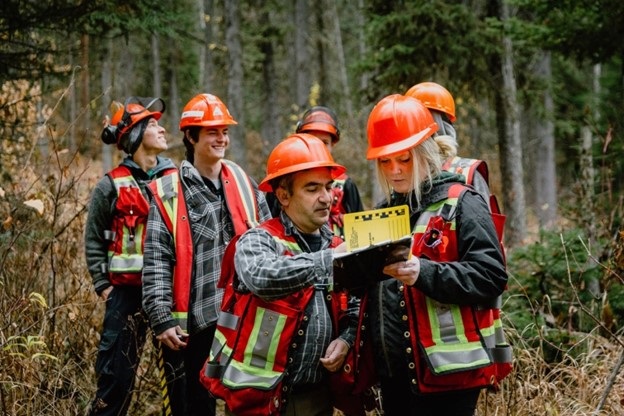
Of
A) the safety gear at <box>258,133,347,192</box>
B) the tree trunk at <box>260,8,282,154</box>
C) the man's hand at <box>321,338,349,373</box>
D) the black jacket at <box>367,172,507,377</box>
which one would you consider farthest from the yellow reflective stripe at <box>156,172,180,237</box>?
the tree trunk at <box>260,8,282,154</box>

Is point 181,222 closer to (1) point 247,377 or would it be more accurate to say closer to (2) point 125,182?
(2) point 125,182

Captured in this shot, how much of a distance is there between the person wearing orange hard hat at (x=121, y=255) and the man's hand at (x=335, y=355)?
66.0 inches

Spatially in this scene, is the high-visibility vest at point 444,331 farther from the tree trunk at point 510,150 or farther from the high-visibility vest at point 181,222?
the tree trunk at point 510,150

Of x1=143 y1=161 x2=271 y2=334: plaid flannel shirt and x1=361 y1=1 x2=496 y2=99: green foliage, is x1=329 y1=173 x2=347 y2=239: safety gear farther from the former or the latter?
x1=361 y1=1 x2=496 y2=99: green foliage

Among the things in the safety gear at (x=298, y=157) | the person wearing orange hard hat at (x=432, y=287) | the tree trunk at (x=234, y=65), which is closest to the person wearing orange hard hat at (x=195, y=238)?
the safety gear at (x=298, y=157)

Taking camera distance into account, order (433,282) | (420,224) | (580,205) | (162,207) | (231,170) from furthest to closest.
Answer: (580,205) < (231,170) < (162,207) < (420,224) < (433,282)

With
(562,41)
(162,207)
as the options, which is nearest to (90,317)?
(162,207)

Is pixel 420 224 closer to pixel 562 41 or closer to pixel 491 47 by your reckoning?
pixel 562 41

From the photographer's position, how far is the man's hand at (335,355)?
113 inches

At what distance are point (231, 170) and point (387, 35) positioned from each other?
6.39 meters

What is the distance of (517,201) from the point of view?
10.1m

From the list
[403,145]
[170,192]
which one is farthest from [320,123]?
[403,145]

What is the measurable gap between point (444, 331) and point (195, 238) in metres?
1.85

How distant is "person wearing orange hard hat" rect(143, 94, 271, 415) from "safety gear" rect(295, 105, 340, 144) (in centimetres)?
138
